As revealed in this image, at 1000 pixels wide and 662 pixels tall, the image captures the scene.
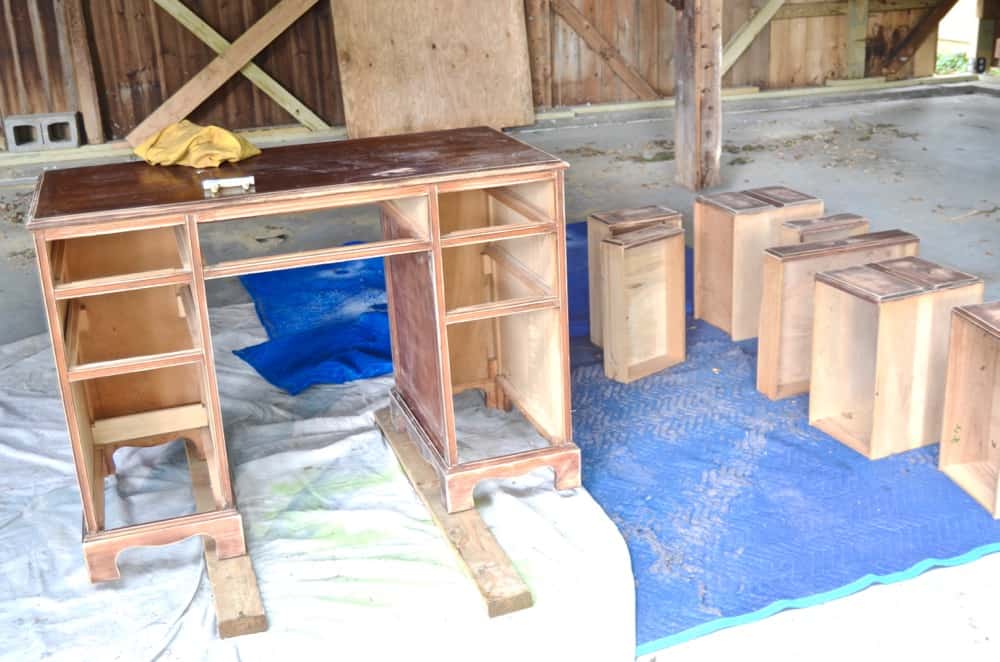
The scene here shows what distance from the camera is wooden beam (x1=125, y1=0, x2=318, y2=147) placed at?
27.8ft

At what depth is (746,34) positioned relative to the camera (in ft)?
32.9

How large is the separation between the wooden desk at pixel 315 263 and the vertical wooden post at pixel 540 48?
624cm

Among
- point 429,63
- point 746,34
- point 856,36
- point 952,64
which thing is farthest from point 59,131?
point 952,64

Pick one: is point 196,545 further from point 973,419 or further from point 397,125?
point 397,125

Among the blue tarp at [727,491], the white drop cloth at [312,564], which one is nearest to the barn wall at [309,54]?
the blue tarp at [727,491]

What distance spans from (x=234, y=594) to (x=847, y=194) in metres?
4.99

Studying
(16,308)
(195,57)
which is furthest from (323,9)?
(16,308)

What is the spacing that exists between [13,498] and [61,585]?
609 mm

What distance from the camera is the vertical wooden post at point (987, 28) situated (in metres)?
10.4

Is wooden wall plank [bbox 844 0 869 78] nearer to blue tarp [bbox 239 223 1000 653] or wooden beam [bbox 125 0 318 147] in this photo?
wooden beam [bbox 125 0 318 147]

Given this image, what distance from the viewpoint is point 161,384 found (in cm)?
349

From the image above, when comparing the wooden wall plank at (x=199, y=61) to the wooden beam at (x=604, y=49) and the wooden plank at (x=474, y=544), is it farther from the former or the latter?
the wooden plank at (x=474, y=544)

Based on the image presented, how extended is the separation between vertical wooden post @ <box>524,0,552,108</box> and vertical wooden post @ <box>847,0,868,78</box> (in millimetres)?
3122

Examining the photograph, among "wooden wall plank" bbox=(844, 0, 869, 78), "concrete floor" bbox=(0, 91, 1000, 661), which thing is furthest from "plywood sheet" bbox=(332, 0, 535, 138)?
"wooden wall plank" bbox=(844, 0, 869, 78)
